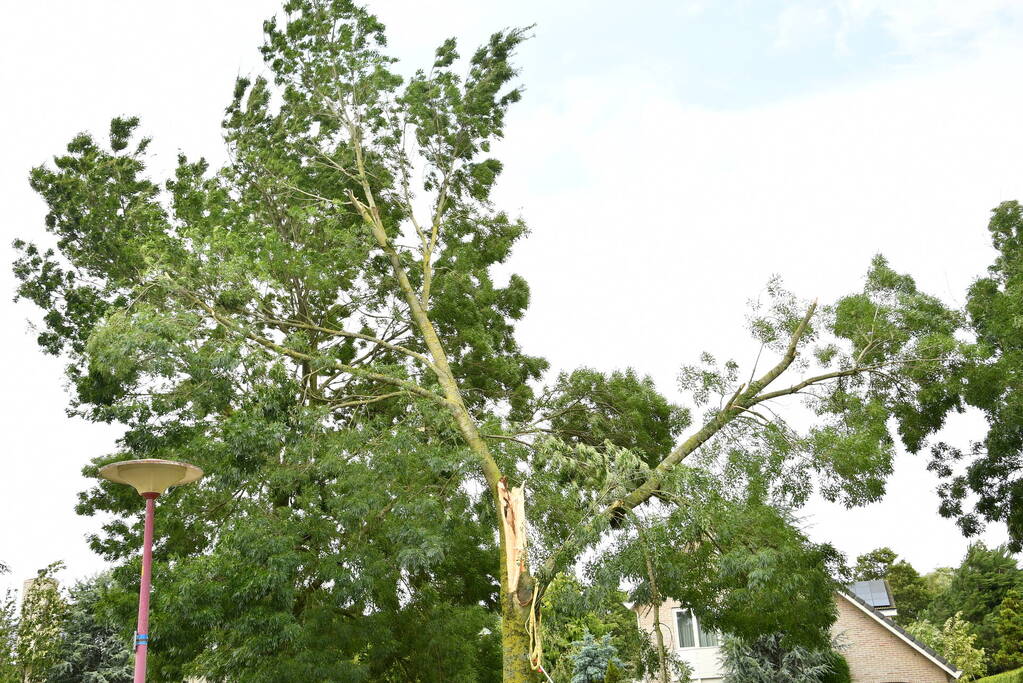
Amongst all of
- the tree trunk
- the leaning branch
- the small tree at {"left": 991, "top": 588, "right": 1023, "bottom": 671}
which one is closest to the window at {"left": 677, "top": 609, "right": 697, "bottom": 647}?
the leaning branch

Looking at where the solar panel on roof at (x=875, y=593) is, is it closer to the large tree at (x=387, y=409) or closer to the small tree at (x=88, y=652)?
the large tree at (x=387, y=409)

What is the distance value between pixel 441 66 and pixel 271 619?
11273 mm

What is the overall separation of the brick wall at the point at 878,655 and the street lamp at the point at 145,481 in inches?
753

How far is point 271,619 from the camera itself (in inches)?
476

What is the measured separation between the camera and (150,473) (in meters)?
9.55

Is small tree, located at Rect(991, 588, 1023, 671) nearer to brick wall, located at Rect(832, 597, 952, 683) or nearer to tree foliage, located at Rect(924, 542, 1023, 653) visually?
tree foliage, located at Rect(924, 542, 1023, 653)

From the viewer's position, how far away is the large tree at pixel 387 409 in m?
12.8

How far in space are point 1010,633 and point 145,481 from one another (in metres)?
34.9

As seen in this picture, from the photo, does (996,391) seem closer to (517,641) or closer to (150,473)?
(517,641)

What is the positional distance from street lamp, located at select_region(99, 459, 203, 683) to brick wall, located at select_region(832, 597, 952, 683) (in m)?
19.1

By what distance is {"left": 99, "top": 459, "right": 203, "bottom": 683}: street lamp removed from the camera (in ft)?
30.1

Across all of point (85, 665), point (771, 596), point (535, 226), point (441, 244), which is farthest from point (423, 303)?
point (85, 665)

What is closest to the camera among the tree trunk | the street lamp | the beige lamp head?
the street lamp

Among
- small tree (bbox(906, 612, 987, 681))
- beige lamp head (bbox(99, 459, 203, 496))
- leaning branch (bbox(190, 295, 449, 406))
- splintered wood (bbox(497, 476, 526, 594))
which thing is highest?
leaning branch (bbox(190, 295, 449, 406))
